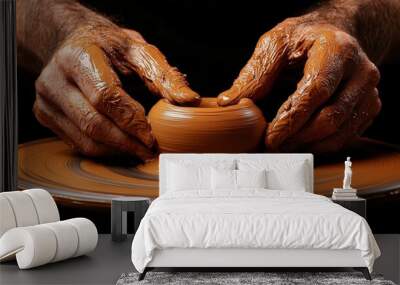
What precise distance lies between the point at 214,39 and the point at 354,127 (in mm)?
1613

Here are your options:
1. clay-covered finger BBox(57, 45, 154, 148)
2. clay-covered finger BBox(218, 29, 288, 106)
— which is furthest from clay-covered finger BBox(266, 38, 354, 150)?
clay-covered finger BBox(57, 45, 154, 148)

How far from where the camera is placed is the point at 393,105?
6840 millimetres

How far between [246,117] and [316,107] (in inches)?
26.7

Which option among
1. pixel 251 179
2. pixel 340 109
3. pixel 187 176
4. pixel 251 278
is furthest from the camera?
pixel 340 109

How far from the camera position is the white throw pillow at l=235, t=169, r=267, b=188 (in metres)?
6.19

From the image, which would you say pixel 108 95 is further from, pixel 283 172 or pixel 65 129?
pixel 283 172

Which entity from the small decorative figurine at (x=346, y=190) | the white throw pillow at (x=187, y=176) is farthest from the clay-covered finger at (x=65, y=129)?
the small decorative figurine at (x=346, y=190)

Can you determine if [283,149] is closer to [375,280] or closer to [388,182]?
[388,182]

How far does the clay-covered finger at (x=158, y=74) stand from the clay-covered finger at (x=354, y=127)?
1.31 m

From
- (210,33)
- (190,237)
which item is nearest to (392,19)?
(210,33)

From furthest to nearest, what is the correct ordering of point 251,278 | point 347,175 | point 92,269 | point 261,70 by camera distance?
point 261,70 → point 347,175 → point 92,269 → point 251,278

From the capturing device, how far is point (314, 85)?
663cm

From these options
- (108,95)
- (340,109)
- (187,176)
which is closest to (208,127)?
(187,176)

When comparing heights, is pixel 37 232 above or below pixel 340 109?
below
